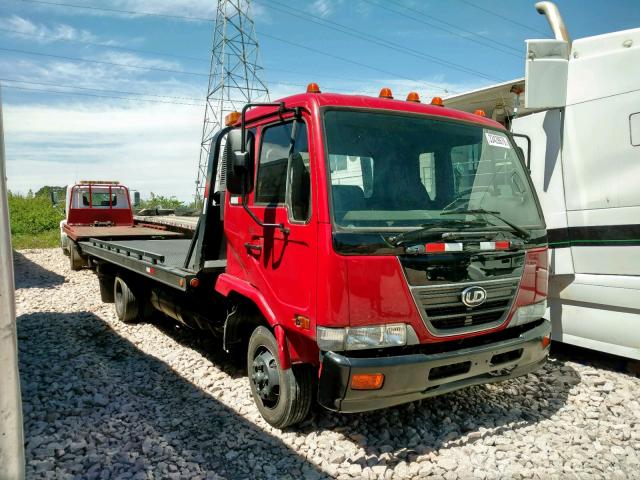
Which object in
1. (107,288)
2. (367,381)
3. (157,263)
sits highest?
(157,263)

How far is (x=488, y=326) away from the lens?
3.37m

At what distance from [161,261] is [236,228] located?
158cm

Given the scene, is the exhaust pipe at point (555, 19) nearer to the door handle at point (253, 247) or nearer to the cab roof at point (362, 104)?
the cab roof at point (362, 104)

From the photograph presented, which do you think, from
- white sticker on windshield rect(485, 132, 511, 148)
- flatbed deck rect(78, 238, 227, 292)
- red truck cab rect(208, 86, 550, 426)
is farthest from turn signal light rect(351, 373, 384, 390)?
white sticker on windshield rect(485, 132, 511, 148)

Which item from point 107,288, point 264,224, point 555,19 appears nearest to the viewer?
point 264,224

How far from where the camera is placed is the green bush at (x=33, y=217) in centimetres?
2520

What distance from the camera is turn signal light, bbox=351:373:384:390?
288cm

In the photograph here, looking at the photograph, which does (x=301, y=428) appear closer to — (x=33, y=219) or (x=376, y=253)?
(x=376, y=253)

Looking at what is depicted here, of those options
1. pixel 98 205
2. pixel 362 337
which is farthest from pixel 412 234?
pixel 98 205

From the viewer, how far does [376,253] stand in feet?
9.74

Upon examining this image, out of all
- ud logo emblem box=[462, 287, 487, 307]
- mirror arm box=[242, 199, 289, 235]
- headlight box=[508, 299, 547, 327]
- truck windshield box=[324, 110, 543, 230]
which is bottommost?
headlight box=[508, 299, 547, 327]

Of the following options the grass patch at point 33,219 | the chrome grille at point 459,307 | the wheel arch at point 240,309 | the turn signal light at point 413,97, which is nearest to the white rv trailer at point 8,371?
the wheel arch at point 240,309

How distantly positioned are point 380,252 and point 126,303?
15.9 feet

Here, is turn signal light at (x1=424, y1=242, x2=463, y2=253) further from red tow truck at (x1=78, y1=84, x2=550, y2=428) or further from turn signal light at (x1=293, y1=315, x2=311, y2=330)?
turn signal light at (x1=293, y1=315, x2=311, y2=330)
